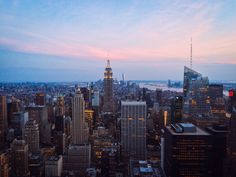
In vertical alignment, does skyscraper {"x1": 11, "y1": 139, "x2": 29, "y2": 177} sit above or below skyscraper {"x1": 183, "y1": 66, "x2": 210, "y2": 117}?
below

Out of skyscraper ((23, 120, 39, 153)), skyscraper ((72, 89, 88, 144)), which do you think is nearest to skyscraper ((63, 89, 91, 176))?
skyscraper ((72, 89, 88, 144))

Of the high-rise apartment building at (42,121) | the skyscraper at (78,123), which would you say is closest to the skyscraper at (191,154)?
the skyscraper at (78,123)

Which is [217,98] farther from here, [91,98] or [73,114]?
[91,98]

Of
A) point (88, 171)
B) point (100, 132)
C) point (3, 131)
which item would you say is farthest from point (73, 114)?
point (88, 171)

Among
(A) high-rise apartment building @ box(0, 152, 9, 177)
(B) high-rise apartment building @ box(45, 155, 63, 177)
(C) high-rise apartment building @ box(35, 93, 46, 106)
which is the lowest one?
(B) high-rise apartment building @ box(45, 155, 63, 177)

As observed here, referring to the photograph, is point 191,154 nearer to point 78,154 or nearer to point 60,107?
point 78,154

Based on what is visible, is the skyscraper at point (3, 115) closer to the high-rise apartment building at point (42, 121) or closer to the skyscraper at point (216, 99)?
the high-rise apartment building at point (42, 121)

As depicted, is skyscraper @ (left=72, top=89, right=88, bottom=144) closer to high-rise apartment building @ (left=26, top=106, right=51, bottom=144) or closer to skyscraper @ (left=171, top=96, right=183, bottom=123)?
high-rise apartment building @ (left=26, top=106, right=51, bottom=144)
